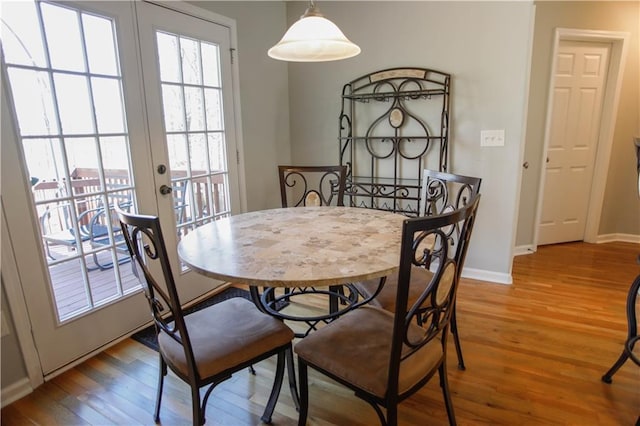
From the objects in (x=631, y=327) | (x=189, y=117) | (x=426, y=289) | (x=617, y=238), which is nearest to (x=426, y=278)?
(x=426, y=289)

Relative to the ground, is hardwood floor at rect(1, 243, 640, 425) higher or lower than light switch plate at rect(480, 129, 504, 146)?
lower

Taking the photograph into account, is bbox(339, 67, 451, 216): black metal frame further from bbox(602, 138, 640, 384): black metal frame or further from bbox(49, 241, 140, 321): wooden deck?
bbox(49, 241, 140, 321): wooden deck

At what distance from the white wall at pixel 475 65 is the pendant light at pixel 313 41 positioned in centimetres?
145

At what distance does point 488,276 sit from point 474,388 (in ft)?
4.74

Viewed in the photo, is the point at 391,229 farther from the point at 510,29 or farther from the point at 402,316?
the point at 510,29

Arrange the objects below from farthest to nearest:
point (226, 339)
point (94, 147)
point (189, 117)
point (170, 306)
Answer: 1. point (189, 117)
2. point (94, 147)
3. point (226, 339)
4. point (170, 306)

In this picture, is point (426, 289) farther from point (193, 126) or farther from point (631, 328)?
point (193, 126)

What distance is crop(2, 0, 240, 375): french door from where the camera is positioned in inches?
68.7

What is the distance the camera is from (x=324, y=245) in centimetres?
154

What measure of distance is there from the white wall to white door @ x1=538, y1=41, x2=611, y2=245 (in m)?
1.07

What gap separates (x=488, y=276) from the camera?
9.92 feet

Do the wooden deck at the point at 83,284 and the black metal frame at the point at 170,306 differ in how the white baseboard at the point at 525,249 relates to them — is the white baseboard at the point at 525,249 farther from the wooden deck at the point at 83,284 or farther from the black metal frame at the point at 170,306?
the wooden deck at the point at 83,284

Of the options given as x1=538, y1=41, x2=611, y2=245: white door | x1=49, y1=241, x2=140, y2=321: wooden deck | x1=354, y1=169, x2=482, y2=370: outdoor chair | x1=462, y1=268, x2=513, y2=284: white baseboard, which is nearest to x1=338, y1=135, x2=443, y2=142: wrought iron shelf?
x1=354, y1=169, x2=482, y2=370: outdoor chair

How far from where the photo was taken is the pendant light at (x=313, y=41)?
5.10 feet
